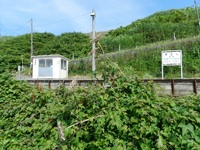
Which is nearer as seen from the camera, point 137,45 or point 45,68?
point 45,68

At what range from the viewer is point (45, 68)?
793 inches

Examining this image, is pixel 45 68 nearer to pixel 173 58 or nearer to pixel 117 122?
pixel 173 58

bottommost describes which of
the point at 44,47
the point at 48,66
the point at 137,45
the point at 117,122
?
the point at 117,122

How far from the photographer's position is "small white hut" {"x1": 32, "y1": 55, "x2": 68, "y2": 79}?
19.7 m

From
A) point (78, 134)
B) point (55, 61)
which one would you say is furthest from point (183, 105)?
point (55, 61)

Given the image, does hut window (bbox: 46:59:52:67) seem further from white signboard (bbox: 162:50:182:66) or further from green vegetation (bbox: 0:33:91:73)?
white signboard (bbox: 162:50:182:66)

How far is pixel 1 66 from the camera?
4.85 meters

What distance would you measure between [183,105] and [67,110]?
1.08 metres

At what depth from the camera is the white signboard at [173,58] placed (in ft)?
42.4

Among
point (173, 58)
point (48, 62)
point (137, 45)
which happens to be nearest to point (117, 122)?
point (173, 58)

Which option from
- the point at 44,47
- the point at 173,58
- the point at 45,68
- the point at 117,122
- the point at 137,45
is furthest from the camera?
the point at 44,47

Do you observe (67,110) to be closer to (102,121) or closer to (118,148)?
(102,121)

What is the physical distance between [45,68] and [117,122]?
62.1 feet

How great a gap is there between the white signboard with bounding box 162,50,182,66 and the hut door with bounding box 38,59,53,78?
33.6ft
